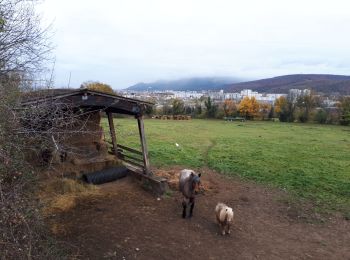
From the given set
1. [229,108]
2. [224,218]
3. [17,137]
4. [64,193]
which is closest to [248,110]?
[229,108]

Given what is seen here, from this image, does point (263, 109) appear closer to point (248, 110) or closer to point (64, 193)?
point (248, 110)

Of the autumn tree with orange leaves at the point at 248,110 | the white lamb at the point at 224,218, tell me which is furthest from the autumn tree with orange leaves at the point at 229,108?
the white lamb at the point at 224,218

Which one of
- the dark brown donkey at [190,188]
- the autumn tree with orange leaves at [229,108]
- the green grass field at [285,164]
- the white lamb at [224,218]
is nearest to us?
the white lamb at [224,218]

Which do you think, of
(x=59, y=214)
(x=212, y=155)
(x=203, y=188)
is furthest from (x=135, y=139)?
(x=59, y=214)

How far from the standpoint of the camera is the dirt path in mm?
7855

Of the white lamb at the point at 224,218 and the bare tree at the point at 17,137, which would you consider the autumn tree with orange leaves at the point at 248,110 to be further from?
the bare tree at the point at 17,137

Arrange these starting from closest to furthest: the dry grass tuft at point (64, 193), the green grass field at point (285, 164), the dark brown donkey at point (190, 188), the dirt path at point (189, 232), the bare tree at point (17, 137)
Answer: the bare tree at point (17, 137)
the dirt path at point (189, 232)
the dark brown donkey at point (190, 188)
the dry grass tuft at point (64, 193)
the green grass field at point (285, 164)

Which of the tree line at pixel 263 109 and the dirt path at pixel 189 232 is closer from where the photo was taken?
the dirt path at pixel 189 232

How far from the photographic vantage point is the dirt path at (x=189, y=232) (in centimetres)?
786

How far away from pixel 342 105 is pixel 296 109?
23.7 feet

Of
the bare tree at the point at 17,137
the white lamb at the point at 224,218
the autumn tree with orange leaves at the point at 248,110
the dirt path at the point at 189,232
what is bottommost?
the autumn tree with orange leaves at the point at 248,110

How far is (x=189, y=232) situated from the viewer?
349 inches

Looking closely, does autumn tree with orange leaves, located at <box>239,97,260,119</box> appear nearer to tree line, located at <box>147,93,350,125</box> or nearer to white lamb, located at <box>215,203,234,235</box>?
tree line, located at <box>147,93,350,125</box>

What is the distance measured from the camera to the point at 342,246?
8680mm
